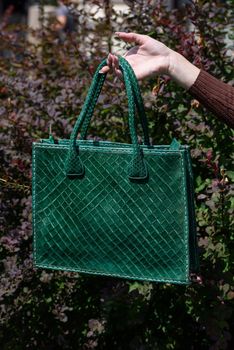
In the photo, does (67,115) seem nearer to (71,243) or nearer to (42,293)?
(42,293)

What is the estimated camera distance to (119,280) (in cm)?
297

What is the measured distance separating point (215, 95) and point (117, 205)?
0.49 meters

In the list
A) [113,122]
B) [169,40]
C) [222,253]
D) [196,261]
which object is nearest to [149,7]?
[169,40]

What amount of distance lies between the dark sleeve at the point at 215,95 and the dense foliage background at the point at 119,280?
1.02 feet

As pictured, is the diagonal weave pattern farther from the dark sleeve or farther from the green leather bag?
the dark sleeve

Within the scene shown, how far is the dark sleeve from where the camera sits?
2.32 meters

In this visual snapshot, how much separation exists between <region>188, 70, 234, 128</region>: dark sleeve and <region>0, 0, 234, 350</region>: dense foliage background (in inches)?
12.2

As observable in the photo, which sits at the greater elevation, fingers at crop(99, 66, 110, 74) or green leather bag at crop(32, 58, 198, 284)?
fingers at crop(99, 66, 110, 74)

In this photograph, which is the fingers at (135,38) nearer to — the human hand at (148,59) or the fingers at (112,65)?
the human hand at (148,59)

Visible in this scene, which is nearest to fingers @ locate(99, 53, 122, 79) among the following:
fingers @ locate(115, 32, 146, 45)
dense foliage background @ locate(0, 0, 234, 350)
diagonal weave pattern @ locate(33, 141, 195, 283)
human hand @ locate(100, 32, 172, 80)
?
human hand @ locate(100, 32, 172, 80)

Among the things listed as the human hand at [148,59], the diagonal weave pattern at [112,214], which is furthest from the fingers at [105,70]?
the diagonal weave pattern at [112,214]

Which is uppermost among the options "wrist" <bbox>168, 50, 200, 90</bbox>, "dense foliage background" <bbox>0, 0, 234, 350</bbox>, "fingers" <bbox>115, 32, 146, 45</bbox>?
"fingers" <bbox>115, 32, 146, 45</bbox>

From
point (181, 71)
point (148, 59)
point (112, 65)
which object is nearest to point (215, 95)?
point (181, 71)

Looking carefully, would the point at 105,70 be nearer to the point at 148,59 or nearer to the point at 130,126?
the point at 148,59
